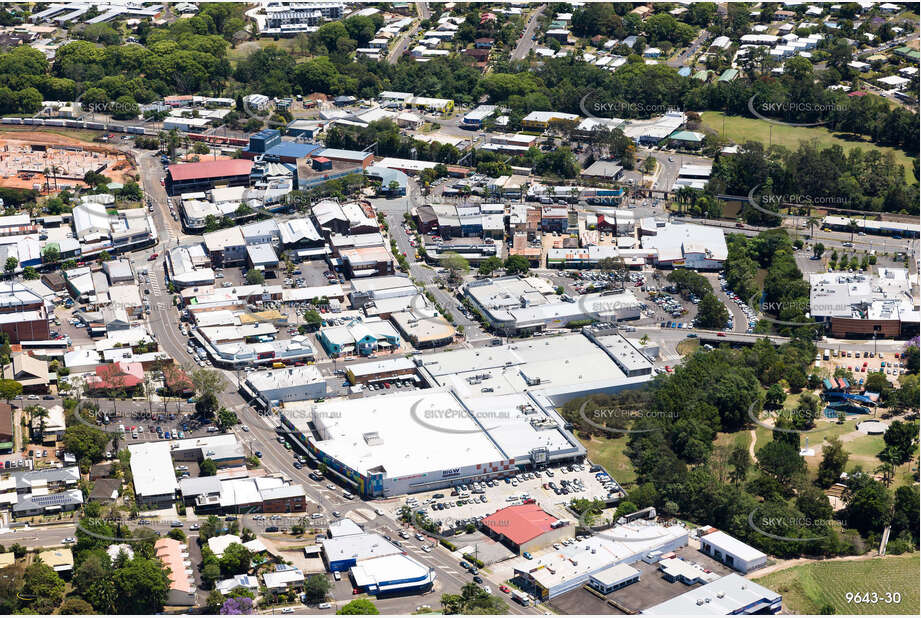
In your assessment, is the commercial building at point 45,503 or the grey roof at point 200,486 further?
the grey roof at point 200,486

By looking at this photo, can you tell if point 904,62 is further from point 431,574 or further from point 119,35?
point 431,574

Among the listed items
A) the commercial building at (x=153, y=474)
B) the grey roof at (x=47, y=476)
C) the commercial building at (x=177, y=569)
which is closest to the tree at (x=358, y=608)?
the commercial building at (x=177, y=569)

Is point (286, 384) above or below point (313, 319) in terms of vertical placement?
above

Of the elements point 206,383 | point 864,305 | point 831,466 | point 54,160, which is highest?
point 54,160

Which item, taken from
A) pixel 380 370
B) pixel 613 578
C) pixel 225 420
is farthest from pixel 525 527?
pixel 225 420

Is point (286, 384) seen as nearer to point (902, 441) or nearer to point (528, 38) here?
point (902, 441)

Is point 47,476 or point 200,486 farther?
point 200,486

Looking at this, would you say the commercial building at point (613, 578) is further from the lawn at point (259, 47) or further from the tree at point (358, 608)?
the lawn at point (259, 47)

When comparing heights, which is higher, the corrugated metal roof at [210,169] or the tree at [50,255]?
the tree at [50,255]
